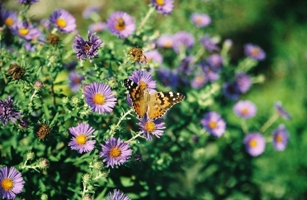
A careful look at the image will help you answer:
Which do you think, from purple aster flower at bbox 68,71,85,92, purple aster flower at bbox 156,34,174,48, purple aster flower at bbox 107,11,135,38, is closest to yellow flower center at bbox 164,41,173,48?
purple aster flower at bbox 156,34,174,48

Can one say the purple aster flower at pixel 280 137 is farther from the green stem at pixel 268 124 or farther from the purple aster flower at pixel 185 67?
the purple aster flower at pixel 185 67

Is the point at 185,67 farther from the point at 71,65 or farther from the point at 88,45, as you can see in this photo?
the point at 88,45

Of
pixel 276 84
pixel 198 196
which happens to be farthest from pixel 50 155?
pixel 276 84

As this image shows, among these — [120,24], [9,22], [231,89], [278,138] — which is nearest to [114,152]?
[120,24]

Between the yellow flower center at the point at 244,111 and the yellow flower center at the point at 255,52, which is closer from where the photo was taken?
the yellow flower center at the point at 244,111

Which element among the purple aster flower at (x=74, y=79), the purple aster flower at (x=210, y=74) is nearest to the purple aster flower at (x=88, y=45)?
the purple aster flower at (x=74, y=79)

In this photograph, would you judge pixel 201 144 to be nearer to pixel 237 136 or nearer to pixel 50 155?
pixel 237 136
